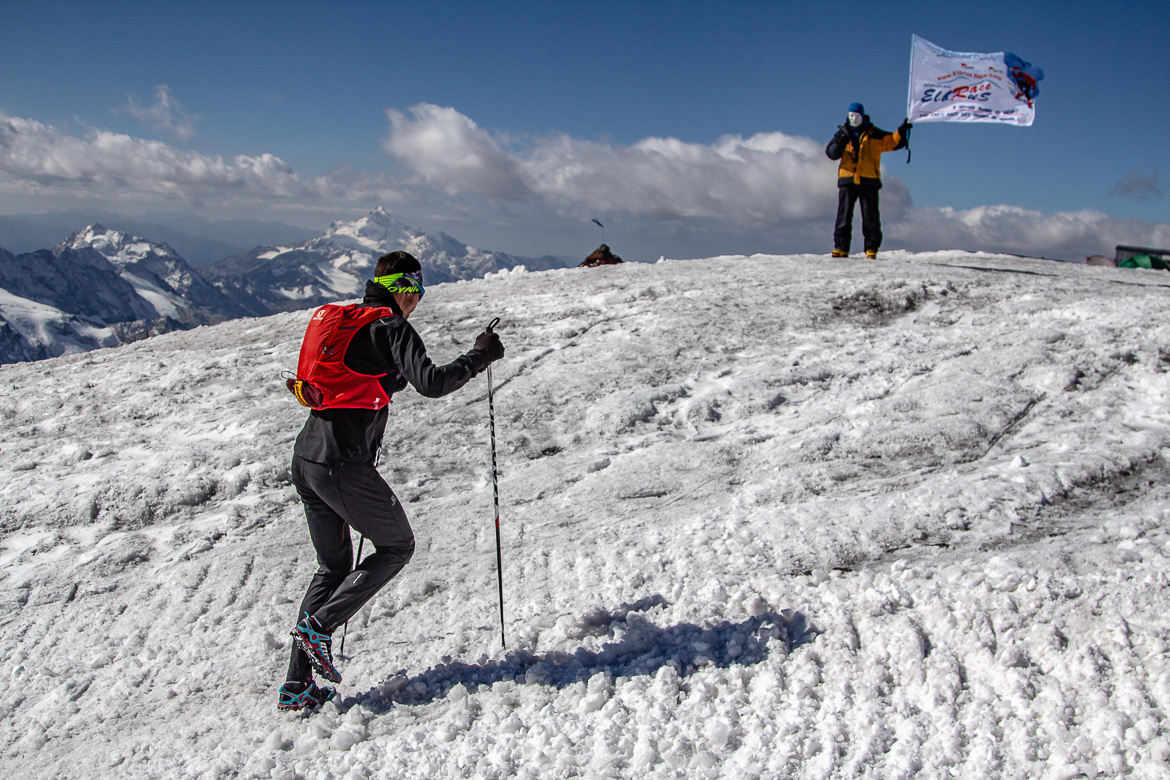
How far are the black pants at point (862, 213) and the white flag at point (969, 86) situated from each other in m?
1.62

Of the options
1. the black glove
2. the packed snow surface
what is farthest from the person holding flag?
the black glove

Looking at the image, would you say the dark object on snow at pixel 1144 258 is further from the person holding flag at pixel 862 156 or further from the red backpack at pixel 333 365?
the red backpack at pixel 333 365

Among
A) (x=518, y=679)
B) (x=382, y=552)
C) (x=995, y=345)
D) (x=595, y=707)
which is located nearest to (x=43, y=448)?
(x=382, y=552)

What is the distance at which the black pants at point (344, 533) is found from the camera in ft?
13.4

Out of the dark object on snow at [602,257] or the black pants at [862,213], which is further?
the dark object on snow at [602,257]

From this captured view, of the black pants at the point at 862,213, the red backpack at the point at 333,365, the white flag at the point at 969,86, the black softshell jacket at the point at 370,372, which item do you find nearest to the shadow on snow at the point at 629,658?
the black softshell jacket at the point at 370,372

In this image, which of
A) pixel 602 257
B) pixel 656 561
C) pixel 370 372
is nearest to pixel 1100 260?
pixel 602 257

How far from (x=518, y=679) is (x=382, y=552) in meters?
1.24

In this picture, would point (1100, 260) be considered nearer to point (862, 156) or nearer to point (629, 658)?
point (862, 156)

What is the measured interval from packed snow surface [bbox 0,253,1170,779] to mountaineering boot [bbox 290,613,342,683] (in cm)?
28

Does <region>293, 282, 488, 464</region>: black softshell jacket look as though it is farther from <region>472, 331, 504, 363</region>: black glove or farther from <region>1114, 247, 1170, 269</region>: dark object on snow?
<region>1114, 247, 1170, 269</region>: dark object on snow

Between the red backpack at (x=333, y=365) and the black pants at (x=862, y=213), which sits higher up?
the black pants at (x=862, y=213)

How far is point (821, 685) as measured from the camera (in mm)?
4051

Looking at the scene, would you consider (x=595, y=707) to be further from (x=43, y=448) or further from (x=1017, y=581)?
(x=43, y=448)
